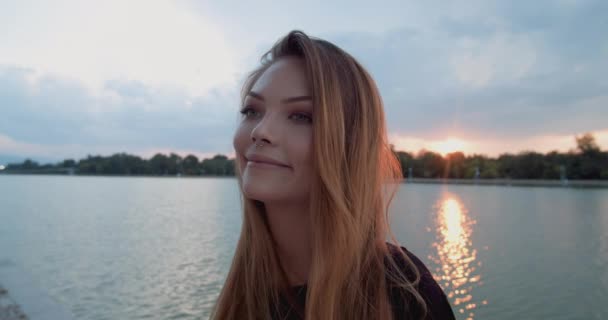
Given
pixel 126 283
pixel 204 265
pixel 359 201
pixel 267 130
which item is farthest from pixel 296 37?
pixel 204 265

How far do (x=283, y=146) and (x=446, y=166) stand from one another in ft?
340

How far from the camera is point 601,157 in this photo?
71.4 m

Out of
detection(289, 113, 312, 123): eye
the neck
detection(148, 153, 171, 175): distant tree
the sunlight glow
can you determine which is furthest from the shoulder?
detection(148, 153, 171, 175): distant tree

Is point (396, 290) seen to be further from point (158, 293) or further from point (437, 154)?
point (437, 154)

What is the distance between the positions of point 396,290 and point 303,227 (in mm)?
423

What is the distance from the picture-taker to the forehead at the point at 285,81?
56.4 inches

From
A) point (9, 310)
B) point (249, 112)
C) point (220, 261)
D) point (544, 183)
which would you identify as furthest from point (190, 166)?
point (249, 112)

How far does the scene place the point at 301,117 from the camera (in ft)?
4.68

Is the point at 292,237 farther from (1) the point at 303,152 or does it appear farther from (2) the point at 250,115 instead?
(2) the point at 250,115

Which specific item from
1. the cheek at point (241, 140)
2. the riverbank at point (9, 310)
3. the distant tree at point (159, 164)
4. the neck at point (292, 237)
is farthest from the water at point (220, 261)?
the distant tree at point (159, 164)

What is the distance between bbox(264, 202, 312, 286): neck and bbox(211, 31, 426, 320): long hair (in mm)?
114

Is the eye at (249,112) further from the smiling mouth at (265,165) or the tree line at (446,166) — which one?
the tree line at (446,166)

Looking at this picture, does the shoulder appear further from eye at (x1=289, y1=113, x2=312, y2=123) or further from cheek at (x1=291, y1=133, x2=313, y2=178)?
eye at (x1=289, y1=113, x2=312, y2=123)

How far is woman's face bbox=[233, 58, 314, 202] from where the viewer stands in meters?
1.36
